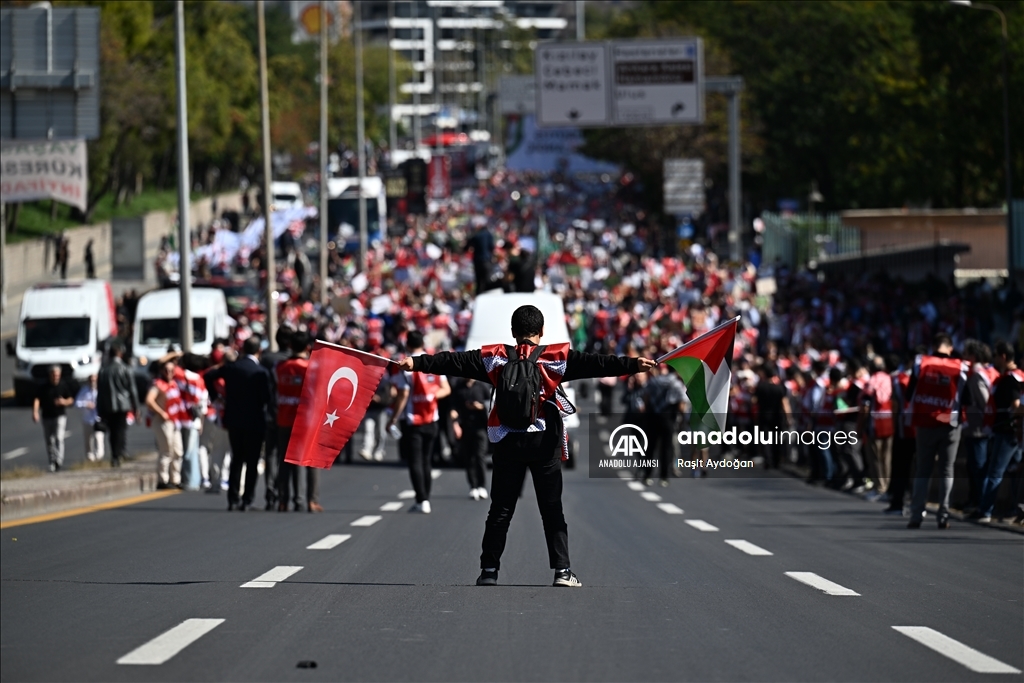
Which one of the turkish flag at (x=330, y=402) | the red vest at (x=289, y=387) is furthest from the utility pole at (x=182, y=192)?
the turkish flag at (x=330, y=402)

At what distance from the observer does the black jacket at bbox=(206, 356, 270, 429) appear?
59.3 ft

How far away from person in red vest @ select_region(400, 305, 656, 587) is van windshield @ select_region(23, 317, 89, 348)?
31492 millimetres

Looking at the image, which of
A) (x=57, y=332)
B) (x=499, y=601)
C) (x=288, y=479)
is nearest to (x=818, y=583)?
(x=499, y=601)

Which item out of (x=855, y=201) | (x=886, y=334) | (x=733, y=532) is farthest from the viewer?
(x=855, y=201)

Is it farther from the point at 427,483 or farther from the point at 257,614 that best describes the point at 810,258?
the point at 257,614

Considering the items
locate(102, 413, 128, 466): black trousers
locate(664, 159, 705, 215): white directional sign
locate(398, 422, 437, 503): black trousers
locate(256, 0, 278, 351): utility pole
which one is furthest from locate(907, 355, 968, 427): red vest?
locate(664, 159, 705, 215): white directional sign

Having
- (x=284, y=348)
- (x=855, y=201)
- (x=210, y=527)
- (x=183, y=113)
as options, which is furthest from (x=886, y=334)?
(x=855, y=201)

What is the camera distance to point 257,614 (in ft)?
30.9

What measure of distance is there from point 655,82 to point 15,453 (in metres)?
20.9

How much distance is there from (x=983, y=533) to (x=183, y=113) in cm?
1779

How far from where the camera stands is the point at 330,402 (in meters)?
11.3

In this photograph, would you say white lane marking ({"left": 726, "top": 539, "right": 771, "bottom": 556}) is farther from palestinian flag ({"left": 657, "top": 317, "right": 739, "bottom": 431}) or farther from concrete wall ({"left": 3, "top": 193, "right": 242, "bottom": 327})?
concrete wall ({"left": 3, "top": 193, "right": 242, "bottom": 327})

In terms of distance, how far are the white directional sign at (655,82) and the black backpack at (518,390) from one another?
3498 centimetres

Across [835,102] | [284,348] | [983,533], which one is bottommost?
[983,533]
